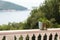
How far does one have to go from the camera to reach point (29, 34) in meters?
2.72

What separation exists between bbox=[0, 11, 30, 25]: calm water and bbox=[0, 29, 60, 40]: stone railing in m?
0.98

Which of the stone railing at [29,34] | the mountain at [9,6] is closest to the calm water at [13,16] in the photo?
the mountain at [9,6]

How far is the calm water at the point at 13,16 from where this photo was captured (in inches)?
148

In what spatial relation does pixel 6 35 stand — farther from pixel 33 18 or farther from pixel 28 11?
pixel 28 11

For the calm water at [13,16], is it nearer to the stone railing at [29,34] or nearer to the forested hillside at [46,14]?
the forested hillside at [46,14]

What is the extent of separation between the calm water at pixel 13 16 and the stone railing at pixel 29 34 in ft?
3.20

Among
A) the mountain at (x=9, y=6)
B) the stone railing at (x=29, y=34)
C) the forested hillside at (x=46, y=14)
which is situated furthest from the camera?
the mountain at (x=9, y=6)

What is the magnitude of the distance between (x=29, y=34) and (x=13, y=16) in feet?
3.98

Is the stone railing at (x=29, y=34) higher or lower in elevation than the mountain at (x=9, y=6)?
lower

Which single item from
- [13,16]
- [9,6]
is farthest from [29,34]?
[9,6]

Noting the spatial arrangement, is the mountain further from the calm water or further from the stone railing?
the stone railing

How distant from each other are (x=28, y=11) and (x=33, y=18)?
0.35m

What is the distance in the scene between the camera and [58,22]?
3.92 meters

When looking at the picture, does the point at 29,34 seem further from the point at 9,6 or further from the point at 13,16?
the point at 9,6
